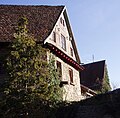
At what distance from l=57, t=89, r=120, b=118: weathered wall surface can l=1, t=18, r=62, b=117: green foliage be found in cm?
Result: 94

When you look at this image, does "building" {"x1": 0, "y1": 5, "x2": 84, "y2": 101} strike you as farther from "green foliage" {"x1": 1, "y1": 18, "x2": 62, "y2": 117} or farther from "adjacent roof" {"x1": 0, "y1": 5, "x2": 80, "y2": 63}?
"green foliage" {"x1": 1, "y1": 18, "x2": 62, "y2": 117}

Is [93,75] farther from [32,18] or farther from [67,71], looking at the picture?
[32,18]

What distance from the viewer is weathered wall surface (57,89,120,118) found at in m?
13.0

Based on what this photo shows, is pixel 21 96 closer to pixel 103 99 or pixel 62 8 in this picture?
pixel 103 99

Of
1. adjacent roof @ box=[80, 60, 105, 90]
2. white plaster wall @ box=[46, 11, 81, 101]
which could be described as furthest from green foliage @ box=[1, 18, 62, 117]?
adjacent roof @ box=[80, 60, 105, 90]

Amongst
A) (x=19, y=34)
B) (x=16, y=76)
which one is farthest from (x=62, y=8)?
(x=16, y=76)

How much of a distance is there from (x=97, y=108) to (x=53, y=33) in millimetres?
9786

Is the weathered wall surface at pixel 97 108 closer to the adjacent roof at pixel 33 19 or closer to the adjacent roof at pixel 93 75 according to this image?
the adjacent roof at pixel 33 19

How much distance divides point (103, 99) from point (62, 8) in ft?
40.8

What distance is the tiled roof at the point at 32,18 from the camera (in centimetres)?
2012

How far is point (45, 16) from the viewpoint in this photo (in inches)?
907

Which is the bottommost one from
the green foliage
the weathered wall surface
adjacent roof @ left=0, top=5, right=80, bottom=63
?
the weathered wall surface

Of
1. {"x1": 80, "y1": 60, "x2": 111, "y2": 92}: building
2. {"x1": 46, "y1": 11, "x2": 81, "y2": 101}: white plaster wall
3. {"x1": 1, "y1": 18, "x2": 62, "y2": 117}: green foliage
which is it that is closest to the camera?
{"x1": 1, "y1": 18, "x2": 62, "y2": 117}: green foliage

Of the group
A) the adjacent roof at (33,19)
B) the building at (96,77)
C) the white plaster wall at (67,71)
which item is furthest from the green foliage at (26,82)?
the building at (96,77)
